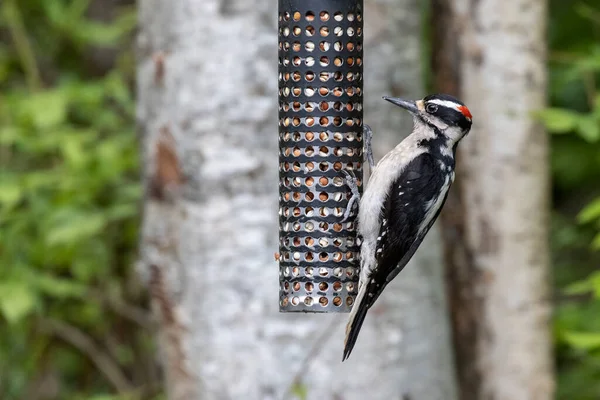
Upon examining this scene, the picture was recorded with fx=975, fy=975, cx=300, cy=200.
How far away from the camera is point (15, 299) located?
436cm

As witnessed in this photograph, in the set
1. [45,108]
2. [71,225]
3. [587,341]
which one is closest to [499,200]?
[587,341]

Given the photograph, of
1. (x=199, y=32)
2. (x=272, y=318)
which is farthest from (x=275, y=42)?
(x=272, y=318)

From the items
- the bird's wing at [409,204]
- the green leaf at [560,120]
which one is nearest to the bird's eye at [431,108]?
the bird's wing at [409,204]

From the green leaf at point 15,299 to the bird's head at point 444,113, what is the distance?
2042mm

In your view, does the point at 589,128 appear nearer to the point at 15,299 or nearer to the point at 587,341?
the point at 587,341

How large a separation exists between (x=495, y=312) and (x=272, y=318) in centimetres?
118

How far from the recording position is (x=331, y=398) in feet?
12.8

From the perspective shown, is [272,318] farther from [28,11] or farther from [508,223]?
[28,11]

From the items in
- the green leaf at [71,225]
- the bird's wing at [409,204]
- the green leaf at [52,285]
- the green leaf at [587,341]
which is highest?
the bird's wing at [409,204]

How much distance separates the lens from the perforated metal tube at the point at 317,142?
2969 millimetres

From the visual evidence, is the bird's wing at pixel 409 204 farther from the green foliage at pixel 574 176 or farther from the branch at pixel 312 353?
the green foliage at pixel 574 176

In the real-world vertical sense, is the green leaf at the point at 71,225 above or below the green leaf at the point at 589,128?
below

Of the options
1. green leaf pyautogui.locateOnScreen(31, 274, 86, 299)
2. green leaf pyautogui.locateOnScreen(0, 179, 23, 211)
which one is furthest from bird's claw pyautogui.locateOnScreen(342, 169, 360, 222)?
green leaf pyautogui.locateOnScreen(31, 274, 86, 299)

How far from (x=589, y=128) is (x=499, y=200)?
781 mm
